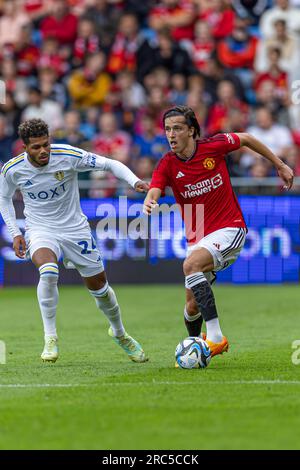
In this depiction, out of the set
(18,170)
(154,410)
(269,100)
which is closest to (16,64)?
(269,100)

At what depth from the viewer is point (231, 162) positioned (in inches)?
776

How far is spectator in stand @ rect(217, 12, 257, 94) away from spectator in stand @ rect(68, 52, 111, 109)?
7.99ft

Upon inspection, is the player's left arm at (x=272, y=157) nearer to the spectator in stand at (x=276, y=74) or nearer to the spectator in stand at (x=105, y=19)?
the spectator in stand at (x=276, y=74)

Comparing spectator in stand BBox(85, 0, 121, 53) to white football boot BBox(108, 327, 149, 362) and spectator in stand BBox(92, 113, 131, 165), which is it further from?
white football boot BBox(108, 327, 149, 362)

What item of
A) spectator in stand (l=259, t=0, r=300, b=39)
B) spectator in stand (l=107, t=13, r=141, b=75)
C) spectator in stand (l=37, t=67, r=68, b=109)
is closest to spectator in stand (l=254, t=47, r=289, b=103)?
spectator in stand (l=259, t=0, r=300, b=39)

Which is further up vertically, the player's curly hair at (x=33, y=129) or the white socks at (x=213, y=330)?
the player's curly hair at (x=33, y=129)

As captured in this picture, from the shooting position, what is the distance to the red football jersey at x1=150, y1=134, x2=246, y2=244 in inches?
389

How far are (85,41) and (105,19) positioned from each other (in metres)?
0.71

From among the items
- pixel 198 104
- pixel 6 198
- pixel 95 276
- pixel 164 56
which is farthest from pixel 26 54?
pixel 95 276

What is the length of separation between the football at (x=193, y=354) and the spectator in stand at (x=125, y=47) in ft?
43.5

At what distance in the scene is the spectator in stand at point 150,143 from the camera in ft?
66.0

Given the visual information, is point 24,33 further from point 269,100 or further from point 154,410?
point 154,410

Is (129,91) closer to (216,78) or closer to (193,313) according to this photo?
(216,78)

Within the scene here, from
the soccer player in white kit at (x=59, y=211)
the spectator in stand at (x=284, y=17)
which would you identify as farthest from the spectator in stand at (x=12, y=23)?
the soccer player in white kit at (x=59, y=211)
